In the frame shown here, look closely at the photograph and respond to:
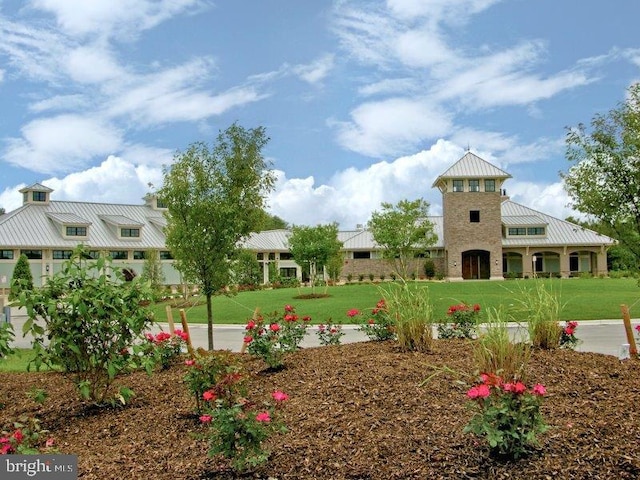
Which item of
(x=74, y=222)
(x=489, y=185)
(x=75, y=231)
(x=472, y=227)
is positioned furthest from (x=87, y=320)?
(x=489, y=185)

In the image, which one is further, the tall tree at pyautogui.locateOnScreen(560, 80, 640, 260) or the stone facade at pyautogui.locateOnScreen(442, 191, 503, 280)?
the stone facade at pyautogui.locateOnScreen(442, 191, 503, 280)

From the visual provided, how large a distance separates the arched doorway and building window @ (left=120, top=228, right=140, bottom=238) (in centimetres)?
2610

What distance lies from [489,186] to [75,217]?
31.9 meters

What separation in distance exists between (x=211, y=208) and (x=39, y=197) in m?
39.9

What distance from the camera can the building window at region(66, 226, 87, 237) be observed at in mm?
45125

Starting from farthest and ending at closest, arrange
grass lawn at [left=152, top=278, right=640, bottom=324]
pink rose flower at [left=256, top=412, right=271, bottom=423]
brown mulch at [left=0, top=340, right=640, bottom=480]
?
grass lawn at [left=152, top=278, right=640, bottom=324], brown mulch at [left=0, top=340, right=640, bottom=480], pink rose flower at [left=256, top=412, right=271, bottom=423]

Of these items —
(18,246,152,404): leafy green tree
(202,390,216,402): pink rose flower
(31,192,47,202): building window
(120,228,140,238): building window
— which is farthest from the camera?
(120,228,140,238): building window

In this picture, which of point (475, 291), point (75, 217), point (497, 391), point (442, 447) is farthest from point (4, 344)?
point (75, 217)

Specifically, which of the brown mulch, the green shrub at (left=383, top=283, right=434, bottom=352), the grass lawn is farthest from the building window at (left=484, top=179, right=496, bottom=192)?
the green shrub at (left=383, top=283, right=434, bottom=352)

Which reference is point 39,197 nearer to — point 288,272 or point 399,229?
point 288,272

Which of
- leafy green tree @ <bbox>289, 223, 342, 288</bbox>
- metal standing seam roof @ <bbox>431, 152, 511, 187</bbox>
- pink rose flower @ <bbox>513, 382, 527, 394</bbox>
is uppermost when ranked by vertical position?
metal standing seam roof @ <bbox>431, 152, 511, 187</bbox>

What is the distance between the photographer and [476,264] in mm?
49188

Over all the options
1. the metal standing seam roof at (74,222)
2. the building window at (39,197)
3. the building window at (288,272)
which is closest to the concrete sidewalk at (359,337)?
the metal standing seam roof at (74,222)

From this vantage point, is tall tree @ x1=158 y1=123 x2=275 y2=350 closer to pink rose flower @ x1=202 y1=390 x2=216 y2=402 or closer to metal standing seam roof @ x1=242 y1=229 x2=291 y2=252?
pink rose flower @ x1=202 y1=390 x2=216 y2=402
